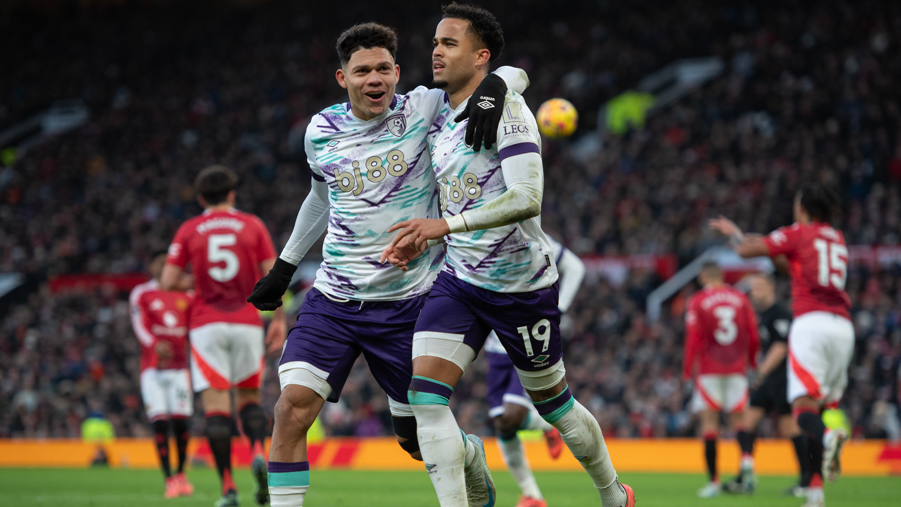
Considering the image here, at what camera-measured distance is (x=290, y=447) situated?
177 inches

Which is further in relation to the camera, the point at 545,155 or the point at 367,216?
the point at 545,155

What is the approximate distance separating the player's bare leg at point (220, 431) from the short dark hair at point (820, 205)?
4871mm

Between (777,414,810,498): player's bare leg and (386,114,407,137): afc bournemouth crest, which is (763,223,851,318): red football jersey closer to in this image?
(777,414,810,498): player's bare leg

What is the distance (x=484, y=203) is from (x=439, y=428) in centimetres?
107

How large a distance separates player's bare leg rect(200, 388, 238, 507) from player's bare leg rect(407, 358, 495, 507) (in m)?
3.21

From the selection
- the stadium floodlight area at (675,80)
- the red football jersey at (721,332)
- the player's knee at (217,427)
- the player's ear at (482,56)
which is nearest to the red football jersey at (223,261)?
the player's knee at (217,427)

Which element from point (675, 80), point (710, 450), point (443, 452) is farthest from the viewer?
point (675, 80)

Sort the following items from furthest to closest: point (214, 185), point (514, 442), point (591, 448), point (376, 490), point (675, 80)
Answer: point (675, 80) → point (376, 490) → point (214, 185) → point (514, 442) → point (591, 448)

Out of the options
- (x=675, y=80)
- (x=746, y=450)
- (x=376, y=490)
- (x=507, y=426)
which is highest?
(x=675, y=80)

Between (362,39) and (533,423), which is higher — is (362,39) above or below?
above

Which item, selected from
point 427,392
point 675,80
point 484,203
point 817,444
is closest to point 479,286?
point 484,203

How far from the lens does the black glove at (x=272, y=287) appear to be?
502 centimetres

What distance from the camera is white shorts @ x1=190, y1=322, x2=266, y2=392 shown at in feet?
23.7

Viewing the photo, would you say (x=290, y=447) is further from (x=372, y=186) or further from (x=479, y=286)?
(x=372, y=186)
